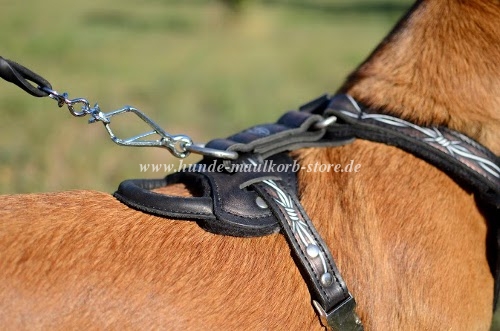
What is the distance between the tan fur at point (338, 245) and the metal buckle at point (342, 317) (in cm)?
3

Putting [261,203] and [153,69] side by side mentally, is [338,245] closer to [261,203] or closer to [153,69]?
[261,203]

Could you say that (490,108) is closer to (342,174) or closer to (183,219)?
(342,174)

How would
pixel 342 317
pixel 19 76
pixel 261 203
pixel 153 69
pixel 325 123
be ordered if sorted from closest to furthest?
pixel 342 317 < pixel 261 203 < pixel 19 76 < pixel 325 123 < pixel 153 69

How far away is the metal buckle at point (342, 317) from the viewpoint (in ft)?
5.95

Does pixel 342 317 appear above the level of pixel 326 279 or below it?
below

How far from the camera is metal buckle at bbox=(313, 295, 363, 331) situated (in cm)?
181

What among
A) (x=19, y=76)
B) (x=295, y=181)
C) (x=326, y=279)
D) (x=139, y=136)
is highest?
(x=19, y=76)

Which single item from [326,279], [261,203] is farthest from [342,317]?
[261,203]

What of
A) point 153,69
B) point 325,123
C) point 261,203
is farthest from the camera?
point 153,69

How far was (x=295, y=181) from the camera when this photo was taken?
2045mm

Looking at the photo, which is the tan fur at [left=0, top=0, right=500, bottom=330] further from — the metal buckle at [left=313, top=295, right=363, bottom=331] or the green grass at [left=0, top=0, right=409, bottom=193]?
the green grass at [left=0, top=0, right=409, bottom=193]

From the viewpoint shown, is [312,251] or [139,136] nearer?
[312,251]

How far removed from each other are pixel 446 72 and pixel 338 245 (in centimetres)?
76

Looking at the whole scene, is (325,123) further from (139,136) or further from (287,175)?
(139,136)
